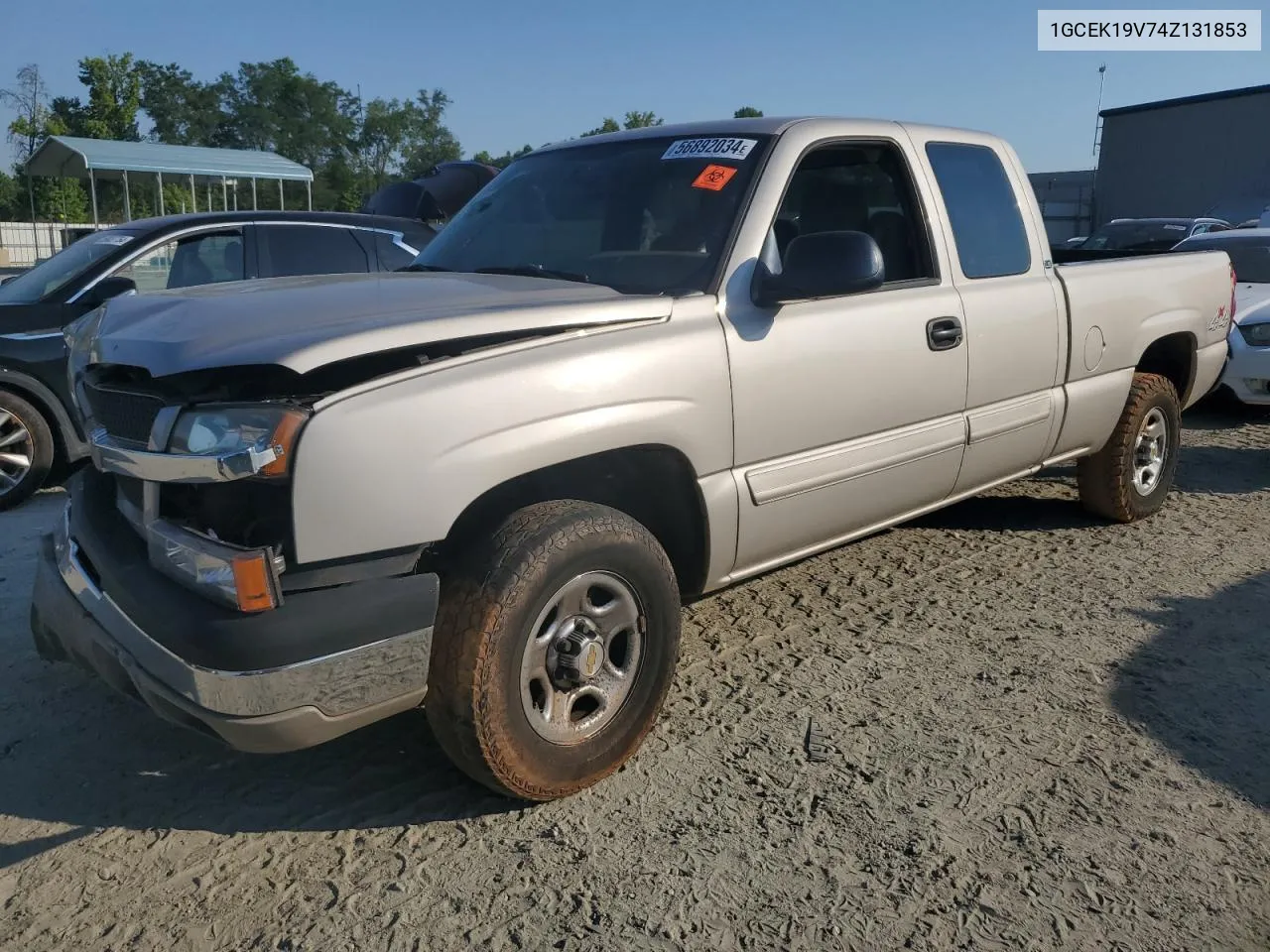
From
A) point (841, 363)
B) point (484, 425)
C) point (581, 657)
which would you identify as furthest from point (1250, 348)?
point (484, 425)

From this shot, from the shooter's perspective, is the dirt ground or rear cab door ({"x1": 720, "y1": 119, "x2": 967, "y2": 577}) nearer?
the dirt ground

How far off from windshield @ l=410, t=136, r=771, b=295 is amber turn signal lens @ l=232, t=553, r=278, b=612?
5.12 ft

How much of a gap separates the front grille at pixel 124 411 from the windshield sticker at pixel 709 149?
80.1 inches

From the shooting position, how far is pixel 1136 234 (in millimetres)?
16703

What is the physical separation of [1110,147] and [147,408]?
137 feet

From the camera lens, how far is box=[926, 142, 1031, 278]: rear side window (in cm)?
433

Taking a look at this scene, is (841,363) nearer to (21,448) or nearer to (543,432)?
(543,432)

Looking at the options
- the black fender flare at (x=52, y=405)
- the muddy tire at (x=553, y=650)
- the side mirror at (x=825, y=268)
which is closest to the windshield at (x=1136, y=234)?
the side mirror at (x=825, y=268)

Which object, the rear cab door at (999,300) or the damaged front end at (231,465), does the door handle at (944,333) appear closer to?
the rear cab door at (999,300)

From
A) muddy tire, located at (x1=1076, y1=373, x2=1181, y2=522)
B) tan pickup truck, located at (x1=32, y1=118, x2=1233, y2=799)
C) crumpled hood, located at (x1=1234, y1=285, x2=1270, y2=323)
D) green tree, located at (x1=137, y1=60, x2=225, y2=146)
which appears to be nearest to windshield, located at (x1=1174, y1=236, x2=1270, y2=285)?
crumpled hood, located at (x1=1234, y1=285, x2=1270, y2=323)

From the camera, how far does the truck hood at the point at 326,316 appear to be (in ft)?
7.91

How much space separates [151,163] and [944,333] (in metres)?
21.0

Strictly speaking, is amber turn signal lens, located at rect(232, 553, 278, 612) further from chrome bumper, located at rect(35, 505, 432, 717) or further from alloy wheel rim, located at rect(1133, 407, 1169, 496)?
alloy wheel rim, located at rect(1133, 407, 1169, 496)

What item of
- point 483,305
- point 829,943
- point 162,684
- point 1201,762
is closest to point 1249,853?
point 1201,762
